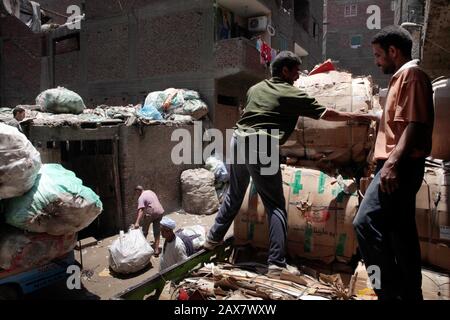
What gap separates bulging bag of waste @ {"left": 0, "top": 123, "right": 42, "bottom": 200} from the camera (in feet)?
9.78

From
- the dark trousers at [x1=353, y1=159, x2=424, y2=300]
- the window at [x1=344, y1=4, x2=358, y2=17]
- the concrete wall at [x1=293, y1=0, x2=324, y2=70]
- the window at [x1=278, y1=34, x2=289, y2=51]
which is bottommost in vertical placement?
the dark trousers at [x1=353, y1=159, x2=424, y2=300]

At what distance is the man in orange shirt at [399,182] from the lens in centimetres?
175

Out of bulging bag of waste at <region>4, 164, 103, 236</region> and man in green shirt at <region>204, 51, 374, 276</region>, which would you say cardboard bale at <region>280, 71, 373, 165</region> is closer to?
man in green shirt at <region>204, 51, 374, 276</region>

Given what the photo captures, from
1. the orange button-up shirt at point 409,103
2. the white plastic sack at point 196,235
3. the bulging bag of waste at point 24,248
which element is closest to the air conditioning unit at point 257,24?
the white plastic sack at point 196,235

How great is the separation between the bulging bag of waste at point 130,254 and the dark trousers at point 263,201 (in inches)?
106

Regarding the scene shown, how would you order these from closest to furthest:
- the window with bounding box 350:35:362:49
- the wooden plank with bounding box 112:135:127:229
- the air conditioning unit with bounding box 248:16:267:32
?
the wooden plank with bounding box 112:135:127:229 < the air conditioning unit with bounding box 248:16:267:32 < the window with bounding box 350:35:362:49

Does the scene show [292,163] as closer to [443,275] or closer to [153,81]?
[443,275]

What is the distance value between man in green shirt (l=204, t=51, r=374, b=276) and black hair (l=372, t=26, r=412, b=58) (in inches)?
24.8

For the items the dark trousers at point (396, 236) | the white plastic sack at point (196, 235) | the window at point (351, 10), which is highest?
the window at point (351, 10)

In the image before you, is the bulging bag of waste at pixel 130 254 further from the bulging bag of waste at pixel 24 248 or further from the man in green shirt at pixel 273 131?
the man in green shirt at pixel 273 131

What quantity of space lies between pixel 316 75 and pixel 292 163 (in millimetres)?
892

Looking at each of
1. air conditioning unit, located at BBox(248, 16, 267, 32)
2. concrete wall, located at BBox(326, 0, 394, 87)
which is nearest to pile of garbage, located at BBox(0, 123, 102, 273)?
air conditioning unit, located at BBox(248, 16, 267, 32)

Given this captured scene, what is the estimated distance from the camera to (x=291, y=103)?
2.53m
